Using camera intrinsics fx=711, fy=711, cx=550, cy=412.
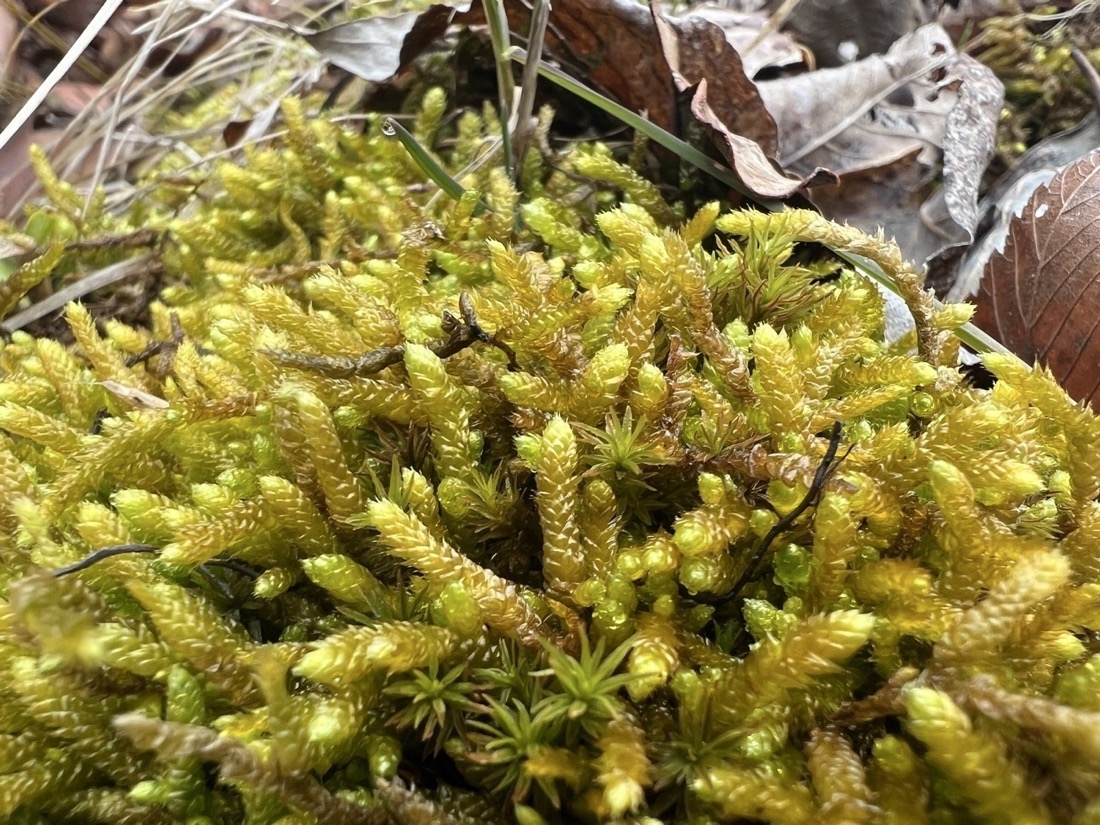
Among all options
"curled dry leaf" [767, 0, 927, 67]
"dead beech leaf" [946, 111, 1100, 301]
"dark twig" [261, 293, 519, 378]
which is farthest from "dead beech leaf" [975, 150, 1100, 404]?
"dark twig" [261, 293, 519, 378]

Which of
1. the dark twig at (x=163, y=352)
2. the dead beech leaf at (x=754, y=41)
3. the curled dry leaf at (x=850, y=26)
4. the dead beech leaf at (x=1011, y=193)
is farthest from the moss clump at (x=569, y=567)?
the curled dry leaf at (x=850, y=26)

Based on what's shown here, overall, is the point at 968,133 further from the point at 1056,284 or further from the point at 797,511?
the point at 797,511

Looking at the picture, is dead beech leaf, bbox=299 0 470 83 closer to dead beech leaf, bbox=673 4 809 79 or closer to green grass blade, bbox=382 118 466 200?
green grass blade, bbox=382 118 466 200

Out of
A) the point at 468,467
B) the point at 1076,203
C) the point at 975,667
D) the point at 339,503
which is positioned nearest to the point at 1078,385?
the point at 1076,203

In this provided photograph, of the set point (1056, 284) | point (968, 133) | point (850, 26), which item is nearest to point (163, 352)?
point (1056, 284)

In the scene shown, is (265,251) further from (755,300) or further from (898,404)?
(898,404)

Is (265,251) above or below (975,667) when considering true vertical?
above

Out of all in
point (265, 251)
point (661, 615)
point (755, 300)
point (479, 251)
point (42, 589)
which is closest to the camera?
point (42, 589)

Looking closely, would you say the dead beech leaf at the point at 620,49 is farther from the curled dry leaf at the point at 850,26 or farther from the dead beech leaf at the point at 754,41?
the curled dry leaf at the point at 850,26
